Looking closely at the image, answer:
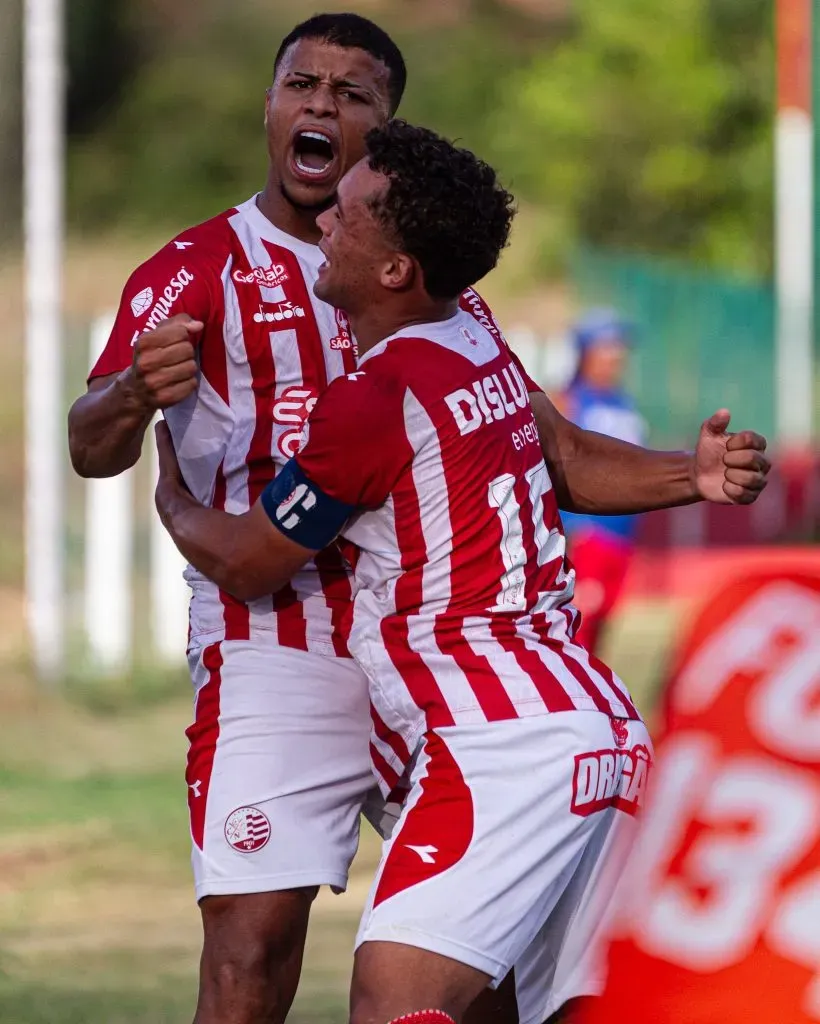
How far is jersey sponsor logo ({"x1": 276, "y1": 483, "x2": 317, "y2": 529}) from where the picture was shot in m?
3.95

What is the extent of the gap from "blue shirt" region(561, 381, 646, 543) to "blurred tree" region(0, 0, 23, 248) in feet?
36.0

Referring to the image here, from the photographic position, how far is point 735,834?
316 centimetres

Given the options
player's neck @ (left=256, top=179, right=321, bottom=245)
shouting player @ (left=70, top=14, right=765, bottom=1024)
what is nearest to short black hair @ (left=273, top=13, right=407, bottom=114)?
shouting player @ (left=70, top=14, right=765, bottom=1024)

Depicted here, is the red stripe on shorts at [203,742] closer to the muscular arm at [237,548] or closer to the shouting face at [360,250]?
the muscular arm at [237,548]

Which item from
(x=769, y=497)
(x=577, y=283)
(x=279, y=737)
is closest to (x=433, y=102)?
(x=577, y=283)

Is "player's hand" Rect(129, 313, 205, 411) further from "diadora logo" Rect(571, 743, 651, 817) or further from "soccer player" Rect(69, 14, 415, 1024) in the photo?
"diadora logo" Rect(571, 743, 651, 817)

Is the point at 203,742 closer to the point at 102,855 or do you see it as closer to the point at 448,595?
the point at 448,595

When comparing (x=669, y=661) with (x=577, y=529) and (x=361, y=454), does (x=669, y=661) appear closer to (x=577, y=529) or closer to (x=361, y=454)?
(x=361, y=454)

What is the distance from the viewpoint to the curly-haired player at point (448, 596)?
3773mm

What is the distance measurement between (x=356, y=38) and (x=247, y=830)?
6.13 ft

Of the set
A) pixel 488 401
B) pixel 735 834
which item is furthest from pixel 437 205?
pixel 735 834

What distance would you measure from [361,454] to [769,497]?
1772 cm

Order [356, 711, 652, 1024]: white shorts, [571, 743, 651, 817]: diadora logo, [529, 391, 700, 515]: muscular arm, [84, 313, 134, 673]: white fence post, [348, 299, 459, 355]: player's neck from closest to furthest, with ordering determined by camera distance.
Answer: [356, 711, 652, 1024]: white shorts
[571, 743, 651, 817]: diadora logo
[348, 299, 459, 355]: player's neck
[529, 391, 700, 515]: muscular arm
[84, 313, 134, 673]: white fence post

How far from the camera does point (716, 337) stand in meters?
21.6
